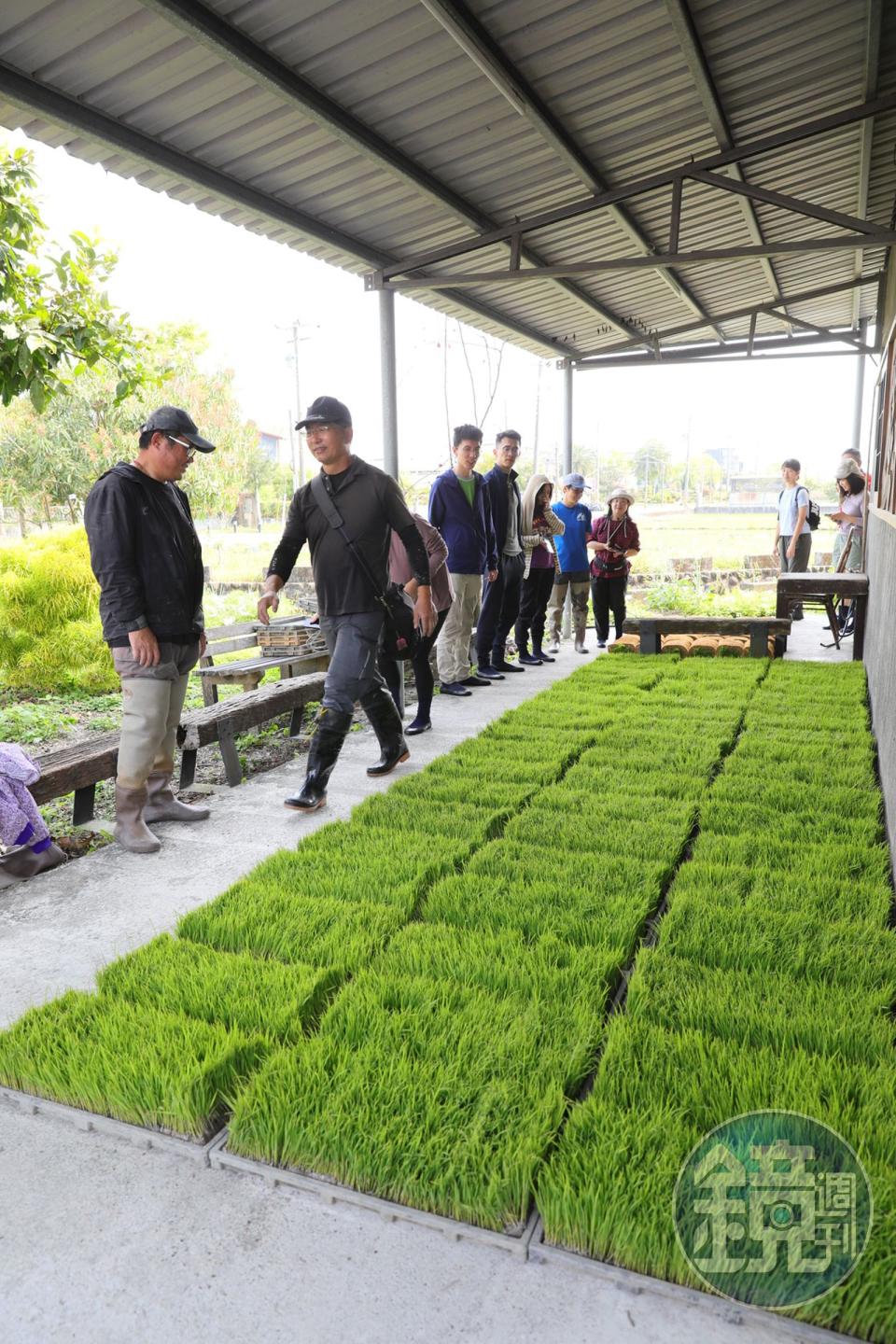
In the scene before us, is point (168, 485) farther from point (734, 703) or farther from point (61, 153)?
point (734, 703)

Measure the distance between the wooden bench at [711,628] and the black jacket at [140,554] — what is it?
5.35 metres

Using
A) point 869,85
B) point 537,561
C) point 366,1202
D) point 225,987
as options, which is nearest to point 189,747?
point 225,987

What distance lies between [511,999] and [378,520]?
2.46 meters

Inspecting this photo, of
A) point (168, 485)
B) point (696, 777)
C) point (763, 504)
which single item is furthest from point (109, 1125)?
point (763, 504)

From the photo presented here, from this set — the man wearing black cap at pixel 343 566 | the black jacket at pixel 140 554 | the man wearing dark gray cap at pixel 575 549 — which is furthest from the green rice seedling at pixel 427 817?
the man wearing dark gray cap at pixel 575 549

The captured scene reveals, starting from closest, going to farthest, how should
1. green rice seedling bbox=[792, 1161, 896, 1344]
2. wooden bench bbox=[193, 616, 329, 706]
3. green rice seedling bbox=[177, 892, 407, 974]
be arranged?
green rice seedling bbox=[792, 1161, 896, 1344], green rice seedling bbox=[177, 892, 407, 974], wooden bench bbox=[193, 616, 329, 706]

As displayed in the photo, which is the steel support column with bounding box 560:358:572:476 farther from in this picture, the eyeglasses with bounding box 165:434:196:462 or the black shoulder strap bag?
the eyeglasses with bounding box 165:434:196:462

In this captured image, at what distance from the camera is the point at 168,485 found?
12.2 feet

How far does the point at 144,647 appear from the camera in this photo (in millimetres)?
3477

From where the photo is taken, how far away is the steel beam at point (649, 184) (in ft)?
22.7

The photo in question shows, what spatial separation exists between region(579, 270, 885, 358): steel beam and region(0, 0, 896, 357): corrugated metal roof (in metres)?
2.29

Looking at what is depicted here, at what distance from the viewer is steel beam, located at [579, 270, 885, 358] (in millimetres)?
11469

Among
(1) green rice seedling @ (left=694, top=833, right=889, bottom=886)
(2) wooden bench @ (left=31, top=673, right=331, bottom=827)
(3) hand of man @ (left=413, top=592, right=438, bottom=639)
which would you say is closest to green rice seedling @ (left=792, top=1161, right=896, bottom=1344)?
(1) green rice seedling @ (left=694, top=833, right=889, bottom=886)

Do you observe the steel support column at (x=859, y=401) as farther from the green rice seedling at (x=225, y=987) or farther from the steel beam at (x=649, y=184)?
the green rice seedling at (x=225, y=987)
